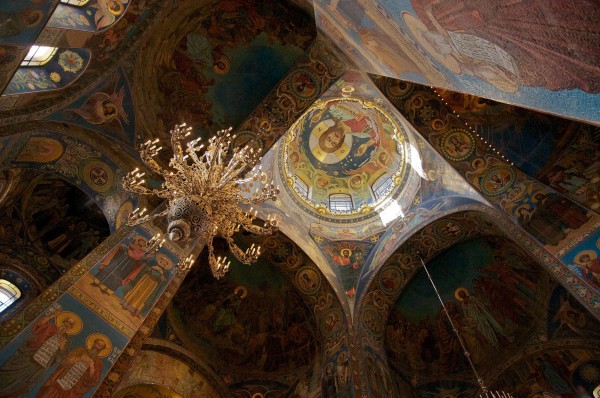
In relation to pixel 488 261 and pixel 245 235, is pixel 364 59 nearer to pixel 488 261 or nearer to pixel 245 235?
pixel 245 235

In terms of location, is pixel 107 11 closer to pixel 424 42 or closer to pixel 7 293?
pixel 424 42

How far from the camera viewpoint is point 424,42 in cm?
421

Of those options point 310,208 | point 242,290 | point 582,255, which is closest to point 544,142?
point 582,255

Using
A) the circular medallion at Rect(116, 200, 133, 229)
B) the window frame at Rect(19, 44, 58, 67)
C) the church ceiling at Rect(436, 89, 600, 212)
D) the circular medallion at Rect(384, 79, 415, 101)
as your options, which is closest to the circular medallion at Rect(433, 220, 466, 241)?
the church ceiling at Rect(436, 89, 600, 212)

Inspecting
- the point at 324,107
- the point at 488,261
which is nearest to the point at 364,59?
the point at 324,107

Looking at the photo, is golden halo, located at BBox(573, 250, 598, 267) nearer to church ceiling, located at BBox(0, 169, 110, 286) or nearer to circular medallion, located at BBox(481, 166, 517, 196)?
circular medallion, located at BBox(481, 166, 517, 196)

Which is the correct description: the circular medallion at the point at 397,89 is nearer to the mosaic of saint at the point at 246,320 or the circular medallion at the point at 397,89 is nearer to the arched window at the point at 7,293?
the mosaic of saint at the point at 246,320

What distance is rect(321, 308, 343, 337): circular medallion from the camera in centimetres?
1105

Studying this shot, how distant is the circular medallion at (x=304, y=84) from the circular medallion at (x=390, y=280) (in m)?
5.44

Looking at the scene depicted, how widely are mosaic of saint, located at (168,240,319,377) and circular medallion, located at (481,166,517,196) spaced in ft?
18.5

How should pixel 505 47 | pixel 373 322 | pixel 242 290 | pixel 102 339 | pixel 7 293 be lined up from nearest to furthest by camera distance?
pixel 505 47
pixel 102 339
pixel 7 293
pixel 373 322
pixel 242 290

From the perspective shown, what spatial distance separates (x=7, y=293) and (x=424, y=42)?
1101 cm

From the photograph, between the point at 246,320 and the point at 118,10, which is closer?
the point at 118,10

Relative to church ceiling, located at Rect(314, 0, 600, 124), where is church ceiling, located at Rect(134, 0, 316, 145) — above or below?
above
